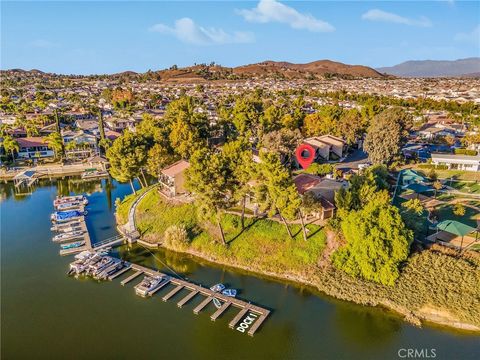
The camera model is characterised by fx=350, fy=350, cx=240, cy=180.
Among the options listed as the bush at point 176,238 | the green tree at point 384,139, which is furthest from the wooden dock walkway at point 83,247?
the green tree at point 384,139

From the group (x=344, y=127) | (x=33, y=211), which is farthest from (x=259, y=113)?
(x=33, y=211)

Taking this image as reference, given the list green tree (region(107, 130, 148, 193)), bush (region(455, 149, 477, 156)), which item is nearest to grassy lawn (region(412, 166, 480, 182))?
bush (region(455, 149, 477, 156))

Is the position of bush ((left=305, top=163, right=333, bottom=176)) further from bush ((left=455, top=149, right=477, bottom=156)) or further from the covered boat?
the covered boat

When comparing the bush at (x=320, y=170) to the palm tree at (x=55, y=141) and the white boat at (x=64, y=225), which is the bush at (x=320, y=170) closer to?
the white boat at (x=64, y=225)

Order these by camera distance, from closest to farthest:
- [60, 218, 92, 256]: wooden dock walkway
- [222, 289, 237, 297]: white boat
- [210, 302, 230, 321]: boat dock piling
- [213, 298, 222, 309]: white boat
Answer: [210, 302, 230, 321]: boat dock piling < [213, 298, 222, 309]: white boat < [222, 289, 237, 297]: white boat < [60, 218, 92, 256]: wooden dock walkway

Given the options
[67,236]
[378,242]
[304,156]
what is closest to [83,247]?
[67,236]

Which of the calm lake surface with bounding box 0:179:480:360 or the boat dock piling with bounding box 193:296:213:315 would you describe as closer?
the calm lake surface with bounding box 0:179:480:360

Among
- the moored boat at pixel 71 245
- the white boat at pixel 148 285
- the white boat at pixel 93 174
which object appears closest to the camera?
the white boat at pixel 148 285
